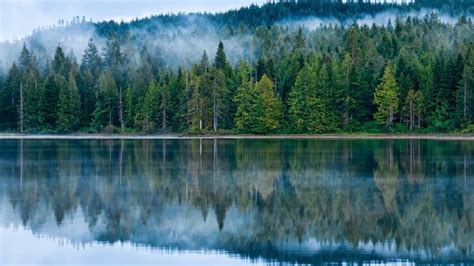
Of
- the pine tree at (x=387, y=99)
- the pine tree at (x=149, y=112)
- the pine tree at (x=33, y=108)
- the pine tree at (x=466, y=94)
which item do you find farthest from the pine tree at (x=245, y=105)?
the pine tree at (x=33, y=108)

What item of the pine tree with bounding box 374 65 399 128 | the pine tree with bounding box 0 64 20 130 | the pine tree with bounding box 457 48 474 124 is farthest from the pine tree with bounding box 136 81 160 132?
the pine tree with bounding box 457 48 474 124

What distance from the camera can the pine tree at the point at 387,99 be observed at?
90625mm

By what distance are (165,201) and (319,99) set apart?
224 ft

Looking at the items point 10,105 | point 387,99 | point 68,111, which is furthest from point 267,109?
point 10,105

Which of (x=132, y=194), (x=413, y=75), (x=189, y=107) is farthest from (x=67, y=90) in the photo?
(x=132, y=194)

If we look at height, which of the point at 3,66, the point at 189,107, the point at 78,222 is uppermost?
the point at 3,66

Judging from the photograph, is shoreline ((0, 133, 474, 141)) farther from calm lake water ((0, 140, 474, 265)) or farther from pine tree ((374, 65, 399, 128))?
calm lake water ((0, 140, 474, 265))

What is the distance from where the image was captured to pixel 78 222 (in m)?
23.4

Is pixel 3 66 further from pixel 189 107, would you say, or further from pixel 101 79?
pixel 189 107

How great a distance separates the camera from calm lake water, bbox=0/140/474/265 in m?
19.2

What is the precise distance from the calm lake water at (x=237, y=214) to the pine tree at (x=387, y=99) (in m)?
49.5

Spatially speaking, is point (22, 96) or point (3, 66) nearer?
point (22, 96)

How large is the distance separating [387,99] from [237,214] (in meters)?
69.0

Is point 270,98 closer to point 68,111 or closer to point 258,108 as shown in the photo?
point 258,108
